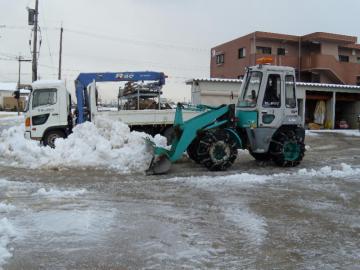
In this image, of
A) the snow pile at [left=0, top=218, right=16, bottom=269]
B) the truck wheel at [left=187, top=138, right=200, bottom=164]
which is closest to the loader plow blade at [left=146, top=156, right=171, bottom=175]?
the truck wheel at [left=187, top=138, right=200, bottom=164]

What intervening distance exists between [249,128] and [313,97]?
20.7 metres

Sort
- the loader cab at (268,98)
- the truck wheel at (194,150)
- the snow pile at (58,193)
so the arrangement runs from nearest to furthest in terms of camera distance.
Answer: the snow pile at (58,193) → the loader cab at (268,98) → the truck wheel at (194,150)

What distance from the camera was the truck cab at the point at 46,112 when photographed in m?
15.5

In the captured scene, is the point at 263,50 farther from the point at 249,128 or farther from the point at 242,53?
the point at 249,128

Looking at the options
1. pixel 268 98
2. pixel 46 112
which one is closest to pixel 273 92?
pixel 268 98

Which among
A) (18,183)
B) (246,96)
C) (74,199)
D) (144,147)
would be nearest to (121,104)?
(144,147)

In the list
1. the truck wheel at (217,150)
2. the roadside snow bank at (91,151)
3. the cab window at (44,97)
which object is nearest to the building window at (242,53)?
the cab window at (44,97)

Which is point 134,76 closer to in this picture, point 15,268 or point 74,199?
point 74,199

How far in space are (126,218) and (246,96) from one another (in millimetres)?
6200

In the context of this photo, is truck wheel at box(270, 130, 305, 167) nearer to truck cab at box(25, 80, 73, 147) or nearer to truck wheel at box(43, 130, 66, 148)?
truck cab at box(25, 80, 73, 147)

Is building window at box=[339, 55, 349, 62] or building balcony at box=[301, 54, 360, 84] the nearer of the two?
building balcony at box=[301, 54, 360, 84]

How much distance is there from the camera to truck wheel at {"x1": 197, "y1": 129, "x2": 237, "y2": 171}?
35.7 feet

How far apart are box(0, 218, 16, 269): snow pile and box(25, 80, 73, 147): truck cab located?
981 cm

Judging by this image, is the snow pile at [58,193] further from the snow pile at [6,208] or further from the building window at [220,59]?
the building window at [220,59]
